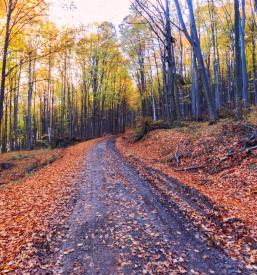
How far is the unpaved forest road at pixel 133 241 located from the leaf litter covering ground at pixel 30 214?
0.52 metres

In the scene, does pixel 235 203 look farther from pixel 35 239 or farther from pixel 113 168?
pixel 113 168

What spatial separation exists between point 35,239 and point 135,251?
2122 millimetres

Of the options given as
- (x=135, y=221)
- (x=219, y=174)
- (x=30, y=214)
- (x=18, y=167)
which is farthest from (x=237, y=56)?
(x=18, y=167)

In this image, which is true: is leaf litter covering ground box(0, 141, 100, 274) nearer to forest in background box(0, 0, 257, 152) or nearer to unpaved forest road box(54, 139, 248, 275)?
unpaved forest road box(54, 139, 248, 275)

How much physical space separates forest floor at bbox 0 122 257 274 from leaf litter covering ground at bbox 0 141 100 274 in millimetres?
21

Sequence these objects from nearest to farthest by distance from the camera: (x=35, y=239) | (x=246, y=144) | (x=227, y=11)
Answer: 1. (x=35, y=239)
2. (x=246, y=144)
3. (x=227, y=11)

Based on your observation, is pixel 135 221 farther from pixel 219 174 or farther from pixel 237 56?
pixel 237 56

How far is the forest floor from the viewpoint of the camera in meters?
4.06

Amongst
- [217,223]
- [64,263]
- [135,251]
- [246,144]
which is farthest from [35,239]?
[246,144]

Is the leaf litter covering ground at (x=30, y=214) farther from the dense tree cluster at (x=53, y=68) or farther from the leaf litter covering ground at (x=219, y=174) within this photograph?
the dense tree cluster at (x=53, y=68)

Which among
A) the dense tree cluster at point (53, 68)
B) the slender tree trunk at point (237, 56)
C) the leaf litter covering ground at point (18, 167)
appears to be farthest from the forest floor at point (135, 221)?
the dense tree cluster at point (53, 68)

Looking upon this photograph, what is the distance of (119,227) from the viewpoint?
17.5ft

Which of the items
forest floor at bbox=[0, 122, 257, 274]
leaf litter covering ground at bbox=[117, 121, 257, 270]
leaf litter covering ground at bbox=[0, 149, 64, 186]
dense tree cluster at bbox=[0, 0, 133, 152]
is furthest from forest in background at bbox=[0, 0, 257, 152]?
forest floor at bbox=[0, 122, 257, 274]

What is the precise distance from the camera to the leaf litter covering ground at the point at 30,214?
4410mm
